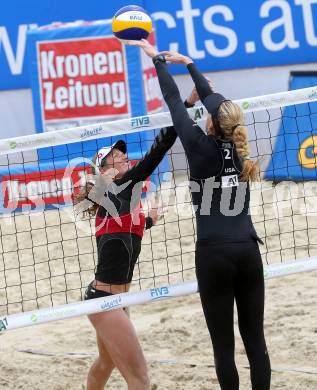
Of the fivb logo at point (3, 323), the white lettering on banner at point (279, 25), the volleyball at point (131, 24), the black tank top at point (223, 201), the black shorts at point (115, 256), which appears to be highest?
the white lettering on banner at point (279, 25)

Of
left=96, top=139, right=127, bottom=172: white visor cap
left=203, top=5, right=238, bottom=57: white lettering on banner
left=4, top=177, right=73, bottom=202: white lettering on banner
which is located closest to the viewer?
left=96, top=139, right=127, bottom=172: white visor cap

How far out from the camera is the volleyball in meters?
5.86

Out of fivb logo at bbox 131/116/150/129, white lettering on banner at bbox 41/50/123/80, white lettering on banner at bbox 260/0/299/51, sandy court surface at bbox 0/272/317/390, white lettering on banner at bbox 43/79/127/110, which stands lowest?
sandy court surface at bbox 0/272/317/390

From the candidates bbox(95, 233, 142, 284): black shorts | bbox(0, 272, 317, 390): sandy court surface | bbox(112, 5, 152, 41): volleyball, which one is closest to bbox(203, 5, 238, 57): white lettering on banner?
bbox(0, 272, 317, 390): sandy court surface

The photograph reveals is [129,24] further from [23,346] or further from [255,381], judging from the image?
[23,346]

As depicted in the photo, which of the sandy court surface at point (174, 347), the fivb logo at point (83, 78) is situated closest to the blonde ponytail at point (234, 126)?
the sandy court surface at point (174, 347)

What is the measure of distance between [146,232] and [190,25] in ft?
11.5

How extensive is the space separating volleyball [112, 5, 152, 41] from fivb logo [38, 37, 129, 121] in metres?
5.85

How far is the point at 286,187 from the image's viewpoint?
36.2 ft

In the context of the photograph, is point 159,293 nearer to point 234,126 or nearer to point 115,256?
point 115,256

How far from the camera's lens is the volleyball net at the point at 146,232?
6.21 metres

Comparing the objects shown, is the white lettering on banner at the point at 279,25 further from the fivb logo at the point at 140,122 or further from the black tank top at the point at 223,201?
the black tank top at the point at 223,201

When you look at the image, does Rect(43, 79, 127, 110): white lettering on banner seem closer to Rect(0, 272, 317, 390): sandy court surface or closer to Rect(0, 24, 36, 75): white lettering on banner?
Rect(0, 24, 36, 75): white lettering on banner

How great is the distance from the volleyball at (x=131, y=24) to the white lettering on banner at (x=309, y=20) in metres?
6.91
